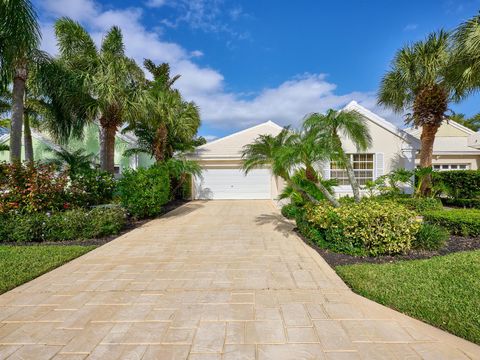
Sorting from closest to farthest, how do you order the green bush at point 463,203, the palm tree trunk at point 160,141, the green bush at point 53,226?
the green bush at point 53,226 < the green bush at point 463,203 < the palm tree trunk at point 160,141

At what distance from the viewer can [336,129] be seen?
712 cm

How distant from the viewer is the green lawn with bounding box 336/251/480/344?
3.08 m

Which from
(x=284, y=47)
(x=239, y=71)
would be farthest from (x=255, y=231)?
(x=239, y=71)

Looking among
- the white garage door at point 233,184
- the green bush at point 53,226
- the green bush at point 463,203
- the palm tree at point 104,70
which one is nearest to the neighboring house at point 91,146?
the white garage door at point 233,184

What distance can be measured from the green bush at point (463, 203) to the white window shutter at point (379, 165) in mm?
3308

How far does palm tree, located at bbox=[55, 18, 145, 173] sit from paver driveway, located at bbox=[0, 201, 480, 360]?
671cm

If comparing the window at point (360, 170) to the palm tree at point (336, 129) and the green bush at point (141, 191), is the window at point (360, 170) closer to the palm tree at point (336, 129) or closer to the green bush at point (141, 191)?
the palm tree at point (336, 129)

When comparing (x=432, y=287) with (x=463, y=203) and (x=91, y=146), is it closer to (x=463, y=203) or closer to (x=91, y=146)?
(x=463, y=203)

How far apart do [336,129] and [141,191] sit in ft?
22.3

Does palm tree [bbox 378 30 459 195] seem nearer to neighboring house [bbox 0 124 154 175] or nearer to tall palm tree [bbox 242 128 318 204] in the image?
tall palm tree [bbox 242 128 318 204]

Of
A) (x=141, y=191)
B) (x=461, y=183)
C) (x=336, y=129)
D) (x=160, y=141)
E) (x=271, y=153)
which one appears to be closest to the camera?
(x=271, y=153)

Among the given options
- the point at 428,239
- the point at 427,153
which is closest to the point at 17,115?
the point at 428,239

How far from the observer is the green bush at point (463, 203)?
1103 centimetres

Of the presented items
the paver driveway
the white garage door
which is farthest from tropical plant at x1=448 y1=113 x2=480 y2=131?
the paver driveway
